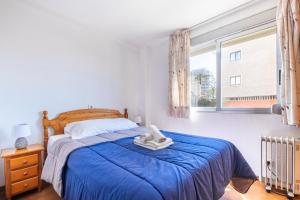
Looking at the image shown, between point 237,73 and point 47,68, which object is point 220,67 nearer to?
point 237,73

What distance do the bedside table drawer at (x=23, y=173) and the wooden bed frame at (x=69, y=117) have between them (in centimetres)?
43

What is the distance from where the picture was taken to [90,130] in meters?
2.48

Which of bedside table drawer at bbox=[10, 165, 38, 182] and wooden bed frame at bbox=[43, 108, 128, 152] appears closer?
bedside table drawer at bbox=[10, 165, 38, 182]

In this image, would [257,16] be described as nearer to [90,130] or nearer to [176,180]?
[176,180]

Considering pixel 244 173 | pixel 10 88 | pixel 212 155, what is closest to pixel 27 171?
pixel 10 88

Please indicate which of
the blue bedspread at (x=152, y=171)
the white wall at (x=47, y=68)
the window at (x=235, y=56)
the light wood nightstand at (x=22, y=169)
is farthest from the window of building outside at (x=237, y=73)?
the light wood nightstand at (x=22, y=169)

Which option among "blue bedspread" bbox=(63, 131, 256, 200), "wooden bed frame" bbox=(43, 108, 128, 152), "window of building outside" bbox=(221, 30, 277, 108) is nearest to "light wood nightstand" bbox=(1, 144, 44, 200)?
"wooden bed frame" bbox=(43, 108, 128, 152)

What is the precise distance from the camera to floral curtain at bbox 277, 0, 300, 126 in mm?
1921

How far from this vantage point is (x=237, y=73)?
2.73 metres

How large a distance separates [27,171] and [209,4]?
3.21 m

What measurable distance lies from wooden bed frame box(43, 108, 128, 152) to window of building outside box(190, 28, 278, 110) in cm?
174

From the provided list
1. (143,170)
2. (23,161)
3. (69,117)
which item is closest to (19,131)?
(23,161)

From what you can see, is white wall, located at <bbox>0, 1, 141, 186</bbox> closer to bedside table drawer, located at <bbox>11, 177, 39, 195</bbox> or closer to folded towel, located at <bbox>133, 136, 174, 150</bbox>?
bedside table drawer, located at <bbox>11, 177, 39, 195</bbox>

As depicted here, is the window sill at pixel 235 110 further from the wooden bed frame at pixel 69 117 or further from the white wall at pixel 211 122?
the wooden bed frame at pixel 69 117
